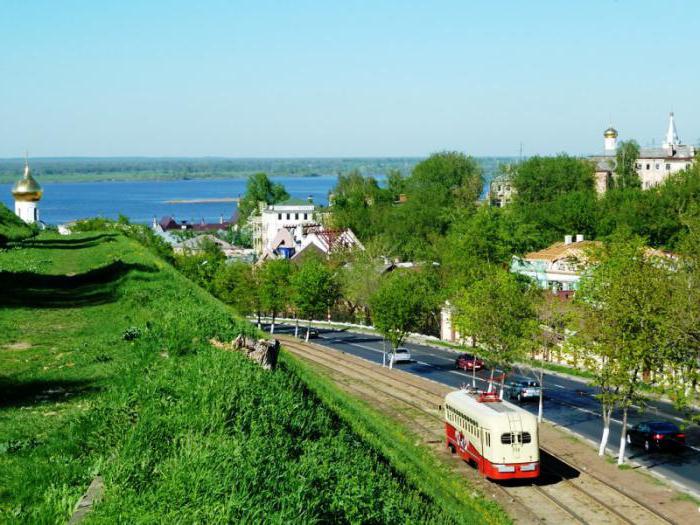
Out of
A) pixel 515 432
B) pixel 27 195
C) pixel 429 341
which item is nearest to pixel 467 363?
pixel 429 341

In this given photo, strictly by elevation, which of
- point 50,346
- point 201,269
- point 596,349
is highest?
point 50,346

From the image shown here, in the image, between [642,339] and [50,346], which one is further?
[642,339]

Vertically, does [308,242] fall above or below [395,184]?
below

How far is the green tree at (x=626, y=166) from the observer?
5069 inches

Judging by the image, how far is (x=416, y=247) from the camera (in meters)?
105

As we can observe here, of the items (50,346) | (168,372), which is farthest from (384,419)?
(168,372)

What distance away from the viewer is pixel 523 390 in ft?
135

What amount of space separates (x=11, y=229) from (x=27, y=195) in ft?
55.2

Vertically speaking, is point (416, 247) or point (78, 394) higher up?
point (78, 394)

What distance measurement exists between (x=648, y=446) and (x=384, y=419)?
31.1ft

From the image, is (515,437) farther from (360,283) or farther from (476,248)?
(360,283)

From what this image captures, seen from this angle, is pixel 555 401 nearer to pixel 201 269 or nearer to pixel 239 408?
pixel 239 408

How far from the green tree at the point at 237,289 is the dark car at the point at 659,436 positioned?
43.2 meters

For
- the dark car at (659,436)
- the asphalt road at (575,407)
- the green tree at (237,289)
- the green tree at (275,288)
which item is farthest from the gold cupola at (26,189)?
the dark car at (659,436)
